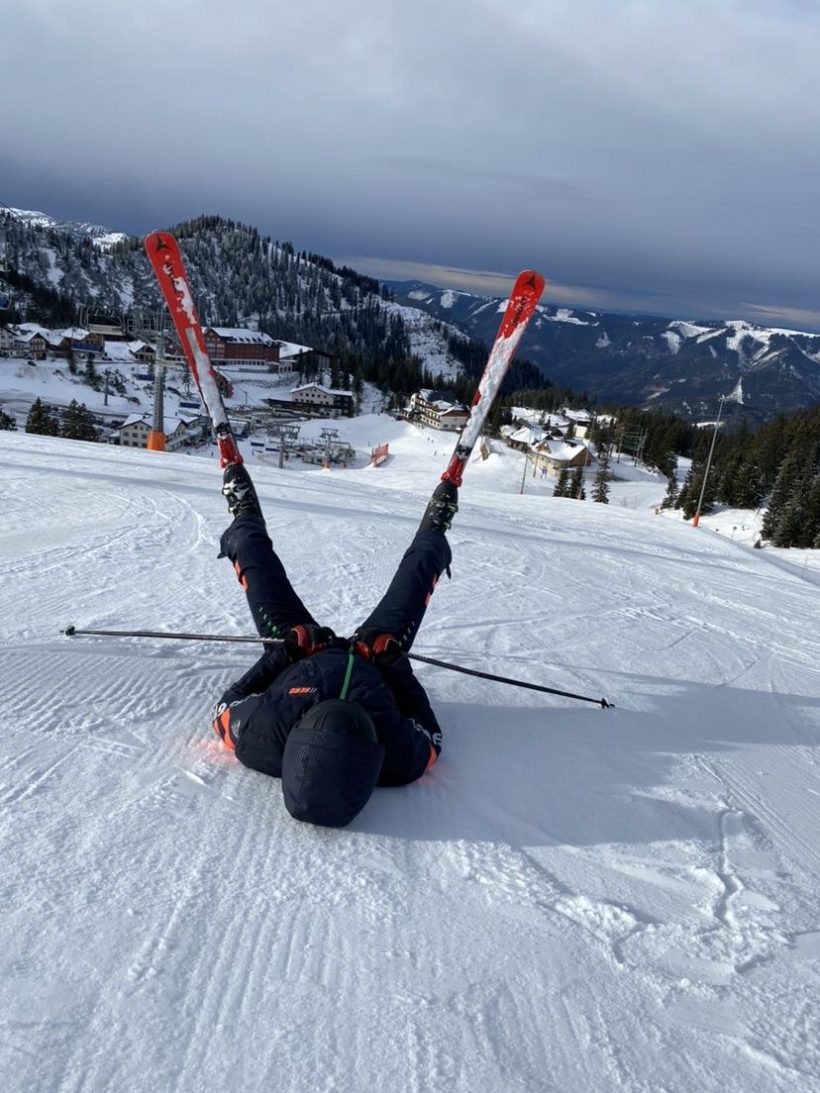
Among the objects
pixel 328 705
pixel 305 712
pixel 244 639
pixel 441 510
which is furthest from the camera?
pixel 441 510

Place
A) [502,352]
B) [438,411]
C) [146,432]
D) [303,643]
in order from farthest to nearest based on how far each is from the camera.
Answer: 1. [438,411]
2. [146,432]
3. [502,352]
4. [303,643]

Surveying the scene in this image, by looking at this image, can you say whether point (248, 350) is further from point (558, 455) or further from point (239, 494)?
point (239, 494)

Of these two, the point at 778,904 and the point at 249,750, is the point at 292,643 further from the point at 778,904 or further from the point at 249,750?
the point at 778,904

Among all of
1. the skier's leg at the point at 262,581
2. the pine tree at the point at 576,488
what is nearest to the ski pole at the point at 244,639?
the skier's leg at the point at 262,581

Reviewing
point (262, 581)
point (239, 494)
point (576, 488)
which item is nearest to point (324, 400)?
point (576, 488)

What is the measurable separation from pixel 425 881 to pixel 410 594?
5.97 ft

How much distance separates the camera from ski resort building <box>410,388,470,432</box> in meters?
77.3

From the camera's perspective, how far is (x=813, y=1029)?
6.40 feet

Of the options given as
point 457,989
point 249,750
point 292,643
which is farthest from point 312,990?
point 292,643

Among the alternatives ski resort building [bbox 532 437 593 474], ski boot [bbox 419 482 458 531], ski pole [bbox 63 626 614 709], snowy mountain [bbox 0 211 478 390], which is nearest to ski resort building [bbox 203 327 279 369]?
snowy mountain [bbox 0 211 478 390]

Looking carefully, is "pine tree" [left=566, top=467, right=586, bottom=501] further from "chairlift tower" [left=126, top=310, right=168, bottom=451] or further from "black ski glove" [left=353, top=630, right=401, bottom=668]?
"black ski glove" [left=353, top=630, right=401, bottom=668]

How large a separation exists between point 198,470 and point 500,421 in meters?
76.2

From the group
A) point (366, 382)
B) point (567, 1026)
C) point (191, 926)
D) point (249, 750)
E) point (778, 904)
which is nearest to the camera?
point (567, 1026)

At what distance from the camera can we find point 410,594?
3979 millimetres
